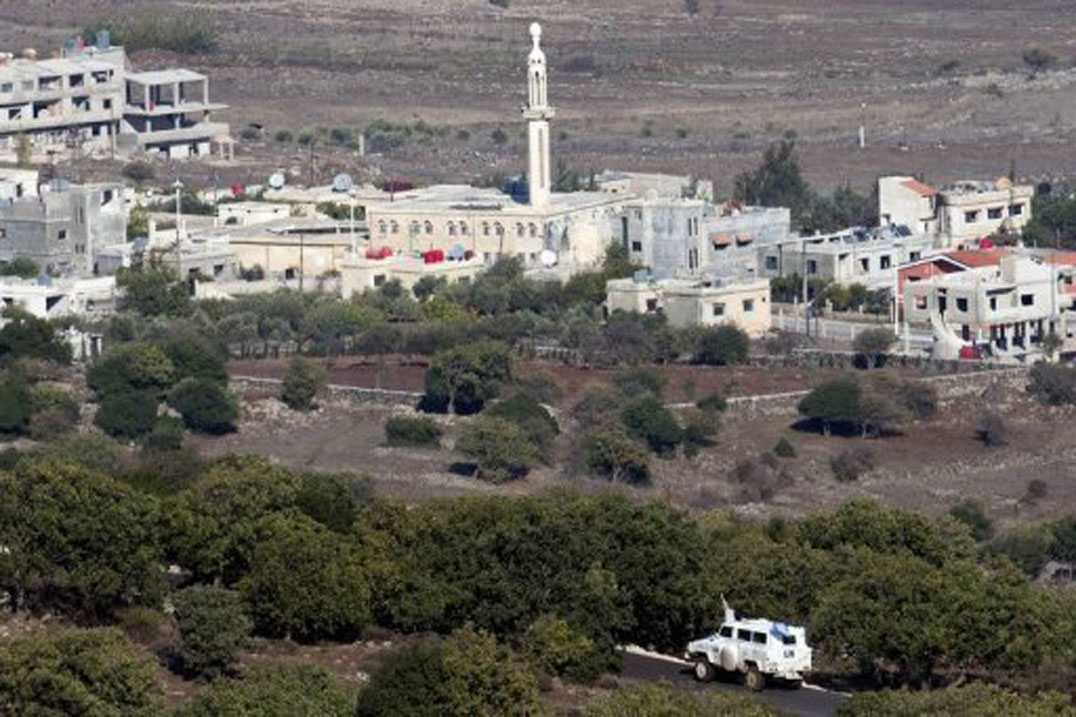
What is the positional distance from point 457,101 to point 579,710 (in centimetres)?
7305

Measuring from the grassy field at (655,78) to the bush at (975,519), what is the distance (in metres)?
34.8

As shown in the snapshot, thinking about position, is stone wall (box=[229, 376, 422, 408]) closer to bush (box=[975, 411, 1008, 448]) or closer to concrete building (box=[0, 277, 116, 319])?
concrete building (box=[0, 277, 116, 319])

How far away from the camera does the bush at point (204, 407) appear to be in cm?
6144

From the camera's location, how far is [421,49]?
407ft

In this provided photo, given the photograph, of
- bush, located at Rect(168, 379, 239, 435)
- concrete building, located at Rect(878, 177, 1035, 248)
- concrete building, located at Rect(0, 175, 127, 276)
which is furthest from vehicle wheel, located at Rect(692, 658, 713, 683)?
concrete building, located at Rect(878, 177, 1035, 248)

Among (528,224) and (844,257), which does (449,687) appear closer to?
(844,257)

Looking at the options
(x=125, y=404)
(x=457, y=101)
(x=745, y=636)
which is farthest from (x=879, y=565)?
(x=457, y=101)

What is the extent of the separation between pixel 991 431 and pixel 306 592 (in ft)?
76.0

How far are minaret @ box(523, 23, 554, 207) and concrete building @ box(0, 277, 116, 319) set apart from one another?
8.25 meters

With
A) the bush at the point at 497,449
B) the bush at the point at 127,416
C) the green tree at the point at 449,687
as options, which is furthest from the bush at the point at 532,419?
the green tree at the point at 449,687

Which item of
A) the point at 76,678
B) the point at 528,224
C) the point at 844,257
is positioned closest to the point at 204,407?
the point at 528,224

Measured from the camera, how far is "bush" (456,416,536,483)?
58.5 m

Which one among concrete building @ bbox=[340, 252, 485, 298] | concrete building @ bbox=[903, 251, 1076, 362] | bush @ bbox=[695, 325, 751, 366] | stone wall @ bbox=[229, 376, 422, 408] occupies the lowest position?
stone wall @ bbox=[229, 376, 422, 408]

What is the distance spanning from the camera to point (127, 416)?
6075 centimetres
